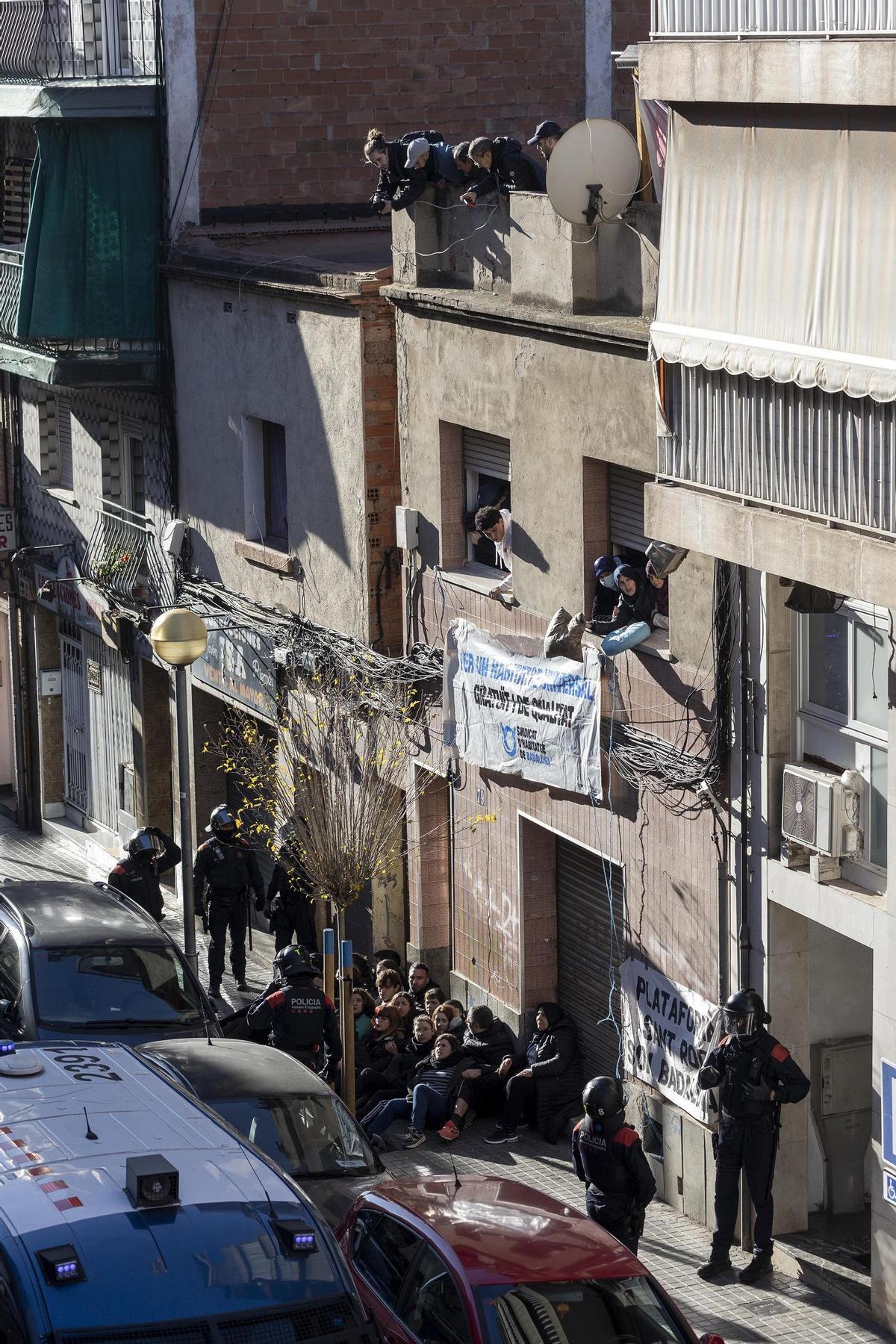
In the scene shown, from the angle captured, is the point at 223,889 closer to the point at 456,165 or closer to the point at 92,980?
the point at 92,980

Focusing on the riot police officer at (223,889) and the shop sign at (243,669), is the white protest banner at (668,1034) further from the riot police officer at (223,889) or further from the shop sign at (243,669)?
the shop sign at (243,669)

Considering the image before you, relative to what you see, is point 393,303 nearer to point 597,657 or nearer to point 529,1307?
point 597,657

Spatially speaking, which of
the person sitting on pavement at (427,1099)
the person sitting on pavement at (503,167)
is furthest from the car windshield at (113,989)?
the person sitting on pavement at (503,167)

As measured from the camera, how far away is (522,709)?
16797 mm

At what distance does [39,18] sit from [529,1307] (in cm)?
1931

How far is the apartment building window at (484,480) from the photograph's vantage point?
1773 cm

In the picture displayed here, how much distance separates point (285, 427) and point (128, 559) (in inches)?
183

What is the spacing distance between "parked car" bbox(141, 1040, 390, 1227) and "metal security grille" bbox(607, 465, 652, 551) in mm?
5077

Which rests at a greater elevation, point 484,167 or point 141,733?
point 484,167

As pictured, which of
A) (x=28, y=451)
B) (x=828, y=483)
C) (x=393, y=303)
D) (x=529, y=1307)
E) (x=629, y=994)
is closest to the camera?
(x=529, y=1307)

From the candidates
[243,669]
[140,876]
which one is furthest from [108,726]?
[140,876]

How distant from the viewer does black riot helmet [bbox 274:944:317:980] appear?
16047 mm

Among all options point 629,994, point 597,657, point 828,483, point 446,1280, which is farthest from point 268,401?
point 446,1280

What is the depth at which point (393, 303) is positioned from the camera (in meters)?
18.7
